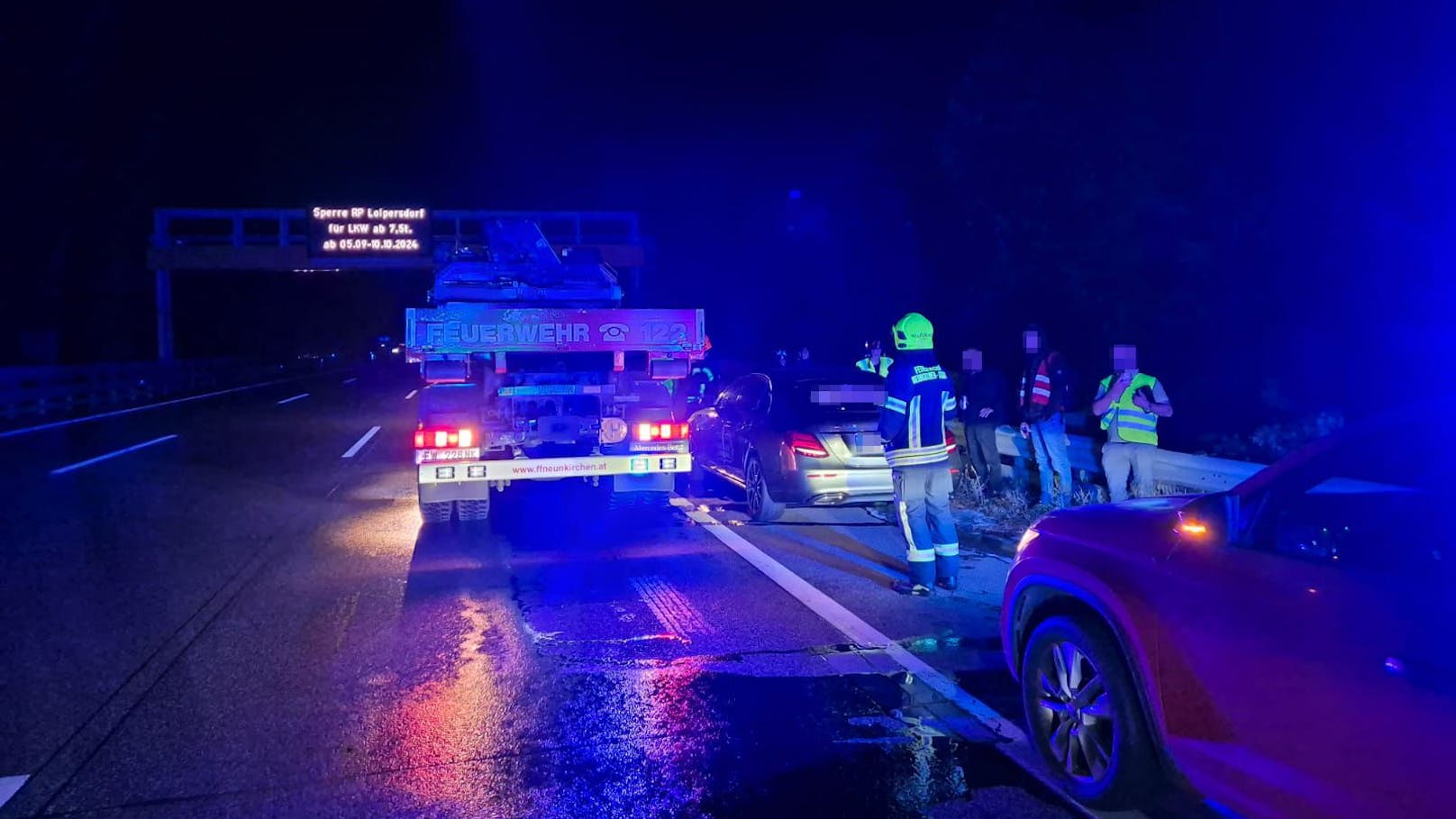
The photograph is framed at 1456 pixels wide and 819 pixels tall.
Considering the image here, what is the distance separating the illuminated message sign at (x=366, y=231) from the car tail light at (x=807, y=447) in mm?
30455

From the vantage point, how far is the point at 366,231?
1454 inches

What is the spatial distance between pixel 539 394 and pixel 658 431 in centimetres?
118

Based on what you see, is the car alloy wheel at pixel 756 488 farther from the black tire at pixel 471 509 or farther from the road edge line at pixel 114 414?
the road edge line at pixel 114 414

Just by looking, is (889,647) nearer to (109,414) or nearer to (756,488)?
(756,488)

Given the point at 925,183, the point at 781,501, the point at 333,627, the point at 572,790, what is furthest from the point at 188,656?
the point at 925,183

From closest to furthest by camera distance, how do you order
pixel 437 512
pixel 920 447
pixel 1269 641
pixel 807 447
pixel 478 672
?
pixel 1269 641 → pixel 478 672 → pixel 920 447 → pixel 807 447 → pixel 437 512

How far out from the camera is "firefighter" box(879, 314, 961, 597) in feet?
23.5

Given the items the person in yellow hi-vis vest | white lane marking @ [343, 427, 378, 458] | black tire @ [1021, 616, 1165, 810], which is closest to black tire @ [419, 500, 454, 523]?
the person in yellow hi-vis vest

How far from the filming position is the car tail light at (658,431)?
997 cm

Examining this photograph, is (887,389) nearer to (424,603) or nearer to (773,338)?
(424,603)

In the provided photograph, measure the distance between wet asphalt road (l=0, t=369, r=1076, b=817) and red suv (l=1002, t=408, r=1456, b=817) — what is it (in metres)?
0.50

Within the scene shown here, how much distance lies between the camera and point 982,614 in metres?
6.85

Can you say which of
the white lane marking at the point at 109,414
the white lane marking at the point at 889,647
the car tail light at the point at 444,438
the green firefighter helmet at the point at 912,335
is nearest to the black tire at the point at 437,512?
the car tail light at the point at 444,438

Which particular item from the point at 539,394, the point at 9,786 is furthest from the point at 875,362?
the point at 9,786
